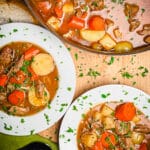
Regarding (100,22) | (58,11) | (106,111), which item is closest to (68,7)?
(58,11)

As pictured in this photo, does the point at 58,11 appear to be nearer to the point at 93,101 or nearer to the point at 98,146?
the point at 93,101

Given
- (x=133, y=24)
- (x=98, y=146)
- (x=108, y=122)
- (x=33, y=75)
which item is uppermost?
→ (x=133, y=24)

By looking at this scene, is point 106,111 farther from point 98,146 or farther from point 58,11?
point 58,11

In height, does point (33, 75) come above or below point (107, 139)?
above

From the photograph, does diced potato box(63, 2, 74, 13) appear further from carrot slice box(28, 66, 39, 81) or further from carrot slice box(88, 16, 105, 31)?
carrot slice box(28, 66, 39, 81)

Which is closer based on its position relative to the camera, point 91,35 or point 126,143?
point 91,35

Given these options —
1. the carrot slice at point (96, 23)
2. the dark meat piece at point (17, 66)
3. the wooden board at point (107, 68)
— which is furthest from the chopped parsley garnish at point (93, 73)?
the dark meat piece at point (17, 66)
